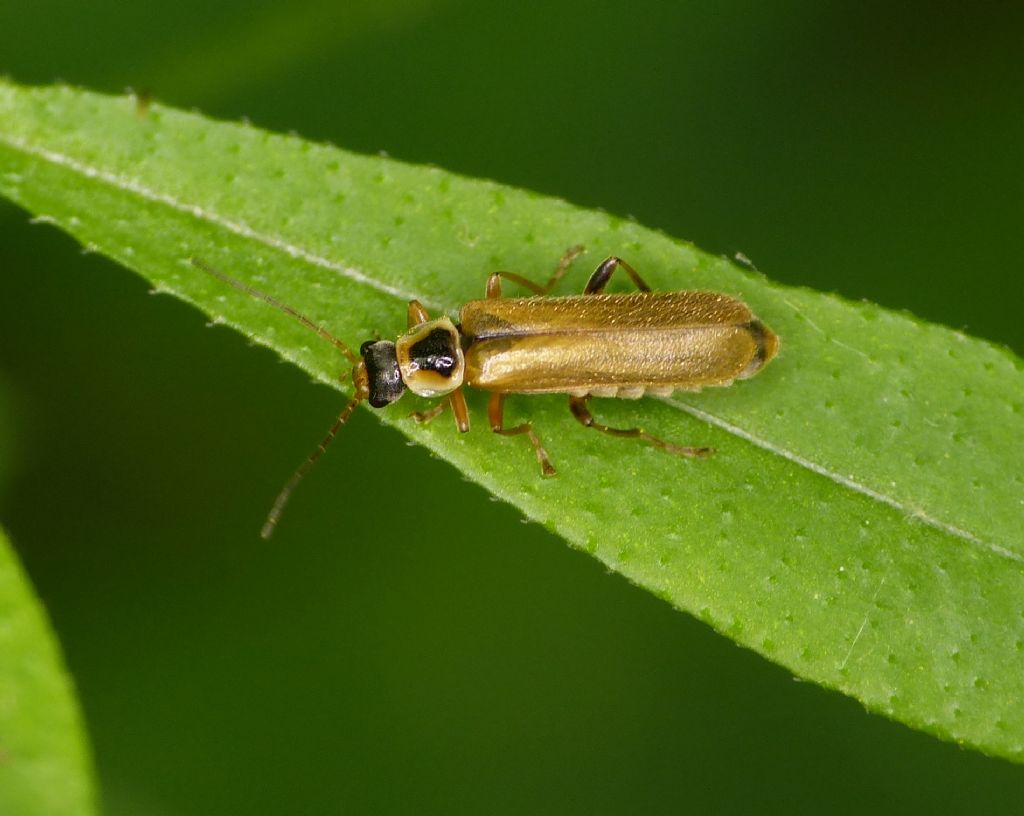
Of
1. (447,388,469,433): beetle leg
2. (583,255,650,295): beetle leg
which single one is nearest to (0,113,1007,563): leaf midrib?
(447,388,469,433): beetle leg

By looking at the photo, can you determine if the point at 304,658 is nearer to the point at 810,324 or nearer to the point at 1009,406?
the point at 810,324

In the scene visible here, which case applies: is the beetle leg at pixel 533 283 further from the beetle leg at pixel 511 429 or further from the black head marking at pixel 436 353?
the beetle leg at pixel 511 429

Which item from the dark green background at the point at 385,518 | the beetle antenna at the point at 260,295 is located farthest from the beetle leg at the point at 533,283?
the dark green background at the point at 385,518

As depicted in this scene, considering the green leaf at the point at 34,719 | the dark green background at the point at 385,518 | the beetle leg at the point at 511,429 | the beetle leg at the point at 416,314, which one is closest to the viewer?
the green leaf at the point at 34,719

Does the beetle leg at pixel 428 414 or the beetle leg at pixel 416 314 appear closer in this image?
A: the beetle leg at pixel 428 414

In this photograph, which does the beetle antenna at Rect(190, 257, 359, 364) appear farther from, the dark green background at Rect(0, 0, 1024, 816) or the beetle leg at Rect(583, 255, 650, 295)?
the dark green background at Rect(0, 0, 1024, 816)

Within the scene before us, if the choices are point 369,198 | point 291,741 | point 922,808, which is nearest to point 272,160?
point 369,198

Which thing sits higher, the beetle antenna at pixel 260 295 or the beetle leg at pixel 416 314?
the beetle leg at pixel 416 314
